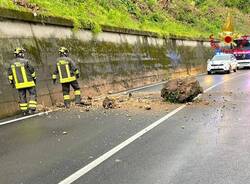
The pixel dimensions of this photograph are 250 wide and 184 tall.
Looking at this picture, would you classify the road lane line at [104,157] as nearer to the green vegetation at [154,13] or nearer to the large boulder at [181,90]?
the large boulder at [181,90]

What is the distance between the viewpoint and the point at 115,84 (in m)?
21.8

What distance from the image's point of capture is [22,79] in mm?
12766

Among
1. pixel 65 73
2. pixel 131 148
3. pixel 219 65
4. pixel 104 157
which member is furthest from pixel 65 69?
pixel 219 65

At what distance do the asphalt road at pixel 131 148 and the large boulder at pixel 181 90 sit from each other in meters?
2.13

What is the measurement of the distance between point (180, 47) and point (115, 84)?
615 inches

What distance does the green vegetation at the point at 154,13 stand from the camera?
66.0 feet

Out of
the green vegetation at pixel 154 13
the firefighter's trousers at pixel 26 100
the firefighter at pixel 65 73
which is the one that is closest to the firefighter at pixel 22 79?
the firefighter's trousers at pixel 26 100

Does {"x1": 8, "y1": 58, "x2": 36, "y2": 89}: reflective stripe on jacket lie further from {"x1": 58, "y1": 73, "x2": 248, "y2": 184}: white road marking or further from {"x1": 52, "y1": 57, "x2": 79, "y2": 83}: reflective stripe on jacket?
{"x1": 58, "y1": 73, "x2": 248, "y2": 184}: white road marking

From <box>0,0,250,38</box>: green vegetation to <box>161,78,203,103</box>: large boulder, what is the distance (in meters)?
5.29

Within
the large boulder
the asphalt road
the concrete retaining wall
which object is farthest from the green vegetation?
the asphalt road

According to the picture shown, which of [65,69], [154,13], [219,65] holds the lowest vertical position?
[219,65]

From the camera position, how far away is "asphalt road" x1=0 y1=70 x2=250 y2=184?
622 cm

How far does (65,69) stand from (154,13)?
1035 inches

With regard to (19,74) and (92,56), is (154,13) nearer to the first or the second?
(92,56)
